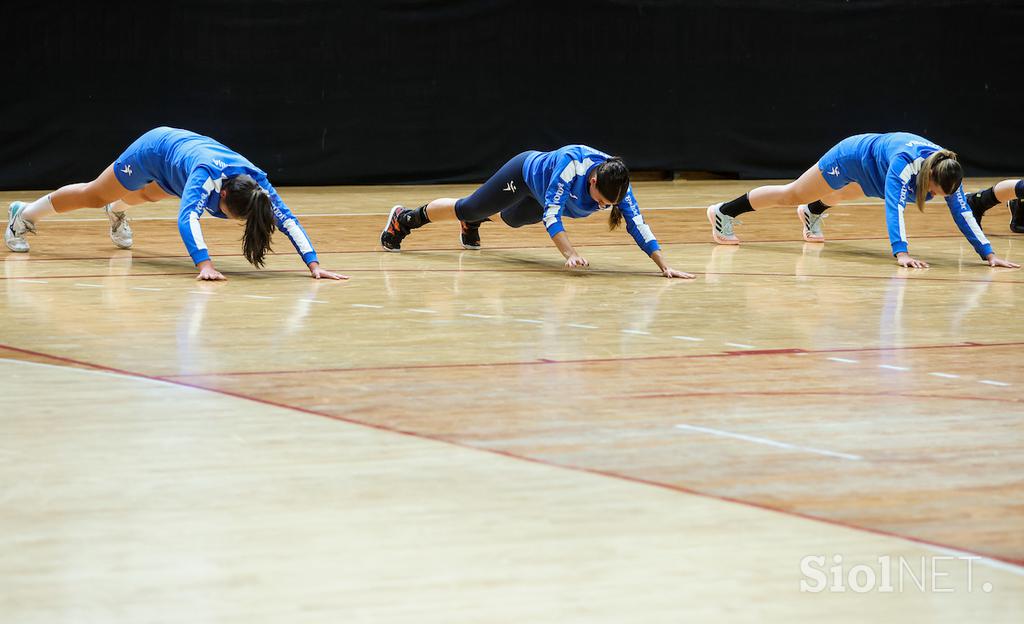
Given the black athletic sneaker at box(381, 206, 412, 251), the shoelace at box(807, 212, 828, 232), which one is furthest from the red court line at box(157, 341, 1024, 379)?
the shoelace at box(807, 212, 828, 232)

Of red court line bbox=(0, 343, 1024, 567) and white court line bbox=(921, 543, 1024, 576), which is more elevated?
white court line bbox=(921, 543, 1024, 576)

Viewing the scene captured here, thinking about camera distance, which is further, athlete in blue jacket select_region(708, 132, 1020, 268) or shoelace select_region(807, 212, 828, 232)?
shoelace select_region(807, 212, 828, 232)

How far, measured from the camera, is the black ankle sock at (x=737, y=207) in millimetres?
9172

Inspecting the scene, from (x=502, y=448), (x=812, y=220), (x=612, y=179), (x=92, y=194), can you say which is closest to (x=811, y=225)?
(x=812, y=220)

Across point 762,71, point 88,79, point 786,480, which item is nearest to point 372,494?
point 786,480

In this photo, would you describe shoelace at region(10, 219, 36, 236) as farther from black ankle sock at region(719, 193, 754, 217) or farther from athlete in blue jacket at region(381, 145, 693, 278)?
black ankle sock at region(719, 193, 754, 217)

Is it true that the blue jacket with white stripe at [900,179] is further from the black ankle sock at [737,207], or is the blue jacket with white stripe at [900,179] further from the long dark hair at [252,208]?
the long dark hair at [252,208]

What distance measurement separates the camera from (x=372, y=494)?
11.0 ft

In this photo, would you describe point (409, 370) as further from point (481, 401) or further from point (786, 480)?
point (786, 480)

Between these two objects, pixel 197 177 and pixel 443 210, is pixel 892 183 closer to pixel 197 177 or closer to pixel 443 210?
pixel 443 210

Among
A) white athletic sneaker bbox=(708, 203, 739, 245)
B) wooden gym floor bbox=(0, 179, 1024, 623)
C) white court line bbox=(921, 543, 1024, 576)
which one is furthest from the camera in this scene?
white athletic sneaker bbox=(708, 203, 739, 245)

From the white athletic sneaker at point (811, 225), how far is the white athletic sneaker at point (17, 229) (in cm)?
466

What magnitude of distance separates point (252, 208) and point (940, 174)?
11.6 feet

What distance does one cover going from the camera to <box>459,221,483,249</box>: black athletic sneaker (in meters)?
8.66
